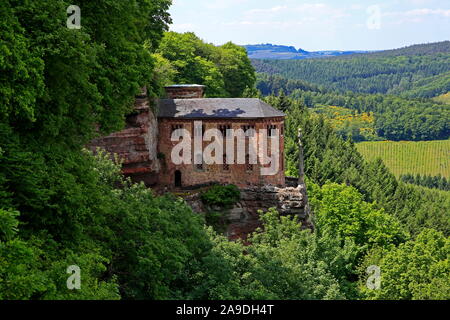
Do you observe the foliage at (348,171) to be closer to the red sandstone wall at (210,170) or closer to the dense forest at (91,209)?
the red sandstone wall at (210,170)

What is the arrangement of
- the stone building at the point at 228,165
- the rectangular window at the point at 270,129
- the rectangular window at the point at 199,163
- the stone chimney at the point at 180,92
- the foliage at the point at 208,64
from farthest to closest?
the foliage at the point at 208,64
the stone chimney at the point at 180,92
the rectangular window at the point at 199,163
the rectangular window at the point at 270,129
the stone building at the point at 228,165

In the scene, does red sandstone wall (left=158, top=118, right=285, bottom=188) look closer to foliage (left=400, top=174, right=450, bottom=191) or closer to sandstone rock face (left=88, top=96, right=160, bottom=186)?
sandstone rock face (left=88, top=96, right=160, bottom=186)

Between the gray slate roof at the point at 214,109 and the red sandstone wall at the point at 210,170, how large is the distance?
39 centimetres

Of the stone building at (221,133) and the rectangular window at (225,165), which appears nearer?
the stone building at (221,133)

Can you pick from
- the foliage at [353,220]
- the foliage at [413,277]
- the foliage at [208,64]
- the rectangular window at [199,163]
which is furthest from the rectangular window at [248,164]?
the foliage at [208,64]

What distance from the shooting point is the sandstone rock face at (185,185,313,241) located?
132 ft

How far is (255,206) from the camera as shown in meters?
40.7

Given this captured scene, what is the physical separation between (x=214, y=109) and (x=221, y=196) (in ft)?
20.3

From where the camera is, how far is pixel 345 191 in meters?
62.0

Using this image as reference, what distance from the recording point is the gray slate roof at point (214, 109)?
41.4 metres

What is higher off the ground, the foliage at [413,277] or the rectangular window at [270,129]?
the rectangular window at [270,129]

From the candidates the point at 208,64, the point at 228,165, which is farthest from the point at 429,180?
the point at 228,165

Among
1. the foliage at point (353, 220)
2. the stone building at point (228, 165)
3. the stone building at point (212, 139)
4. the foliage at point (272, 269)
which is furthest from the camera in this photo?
the foliage at point (353, 220)
